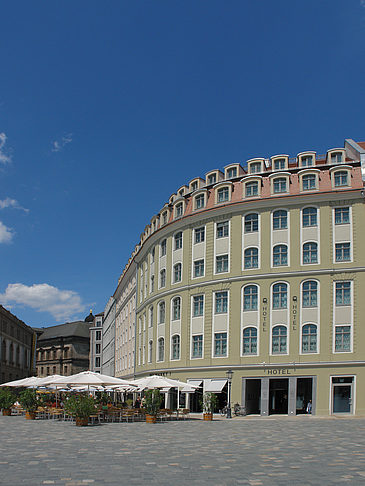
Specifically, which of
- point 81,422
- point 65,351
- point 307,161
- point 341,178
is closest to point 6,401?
point 81,422

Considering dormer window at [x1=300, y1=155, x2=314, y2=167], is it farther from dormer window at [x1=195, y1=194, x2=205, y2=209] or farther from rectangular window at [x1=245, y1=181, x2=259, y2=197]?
dormer window at [x1=195, y1=194, x2=205, y2=209]

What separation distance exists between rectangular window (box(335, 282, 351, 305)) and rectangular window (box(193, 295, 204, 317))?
11.2m

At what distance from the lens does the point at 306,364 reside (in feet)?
141

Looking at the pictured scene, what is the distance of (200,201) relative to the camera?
167 feet

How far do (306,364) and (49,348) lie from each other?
344ft

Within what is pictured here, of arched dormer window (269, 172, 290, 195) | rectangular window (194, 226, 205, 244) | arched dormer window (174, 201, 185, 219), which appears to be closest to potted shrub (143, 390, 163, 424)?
rectangular window (194, 226, 205, 244)

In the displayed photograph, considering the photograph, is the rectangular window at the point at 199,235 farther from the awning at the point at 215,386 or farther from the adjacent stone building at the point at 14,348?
the adjacent stone building at the point at 14,348

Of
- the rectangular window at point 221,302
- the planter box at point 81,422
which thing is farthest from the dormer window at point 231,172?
the planter box at point 81,422

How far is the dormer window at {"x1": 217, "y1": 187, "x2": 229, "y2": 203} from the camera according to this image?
1921 inches

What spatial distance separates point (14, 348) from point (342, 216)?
6293 cm

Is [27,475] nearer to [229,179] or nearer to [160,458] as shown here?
[160,458]

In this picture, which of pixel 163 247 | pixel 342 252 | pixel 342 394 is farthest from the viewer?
pixel 163 247

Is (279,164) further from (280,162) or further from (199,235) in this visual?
(199,235)

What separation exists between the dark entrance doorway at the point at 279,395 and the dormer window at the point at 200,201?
15.6m
